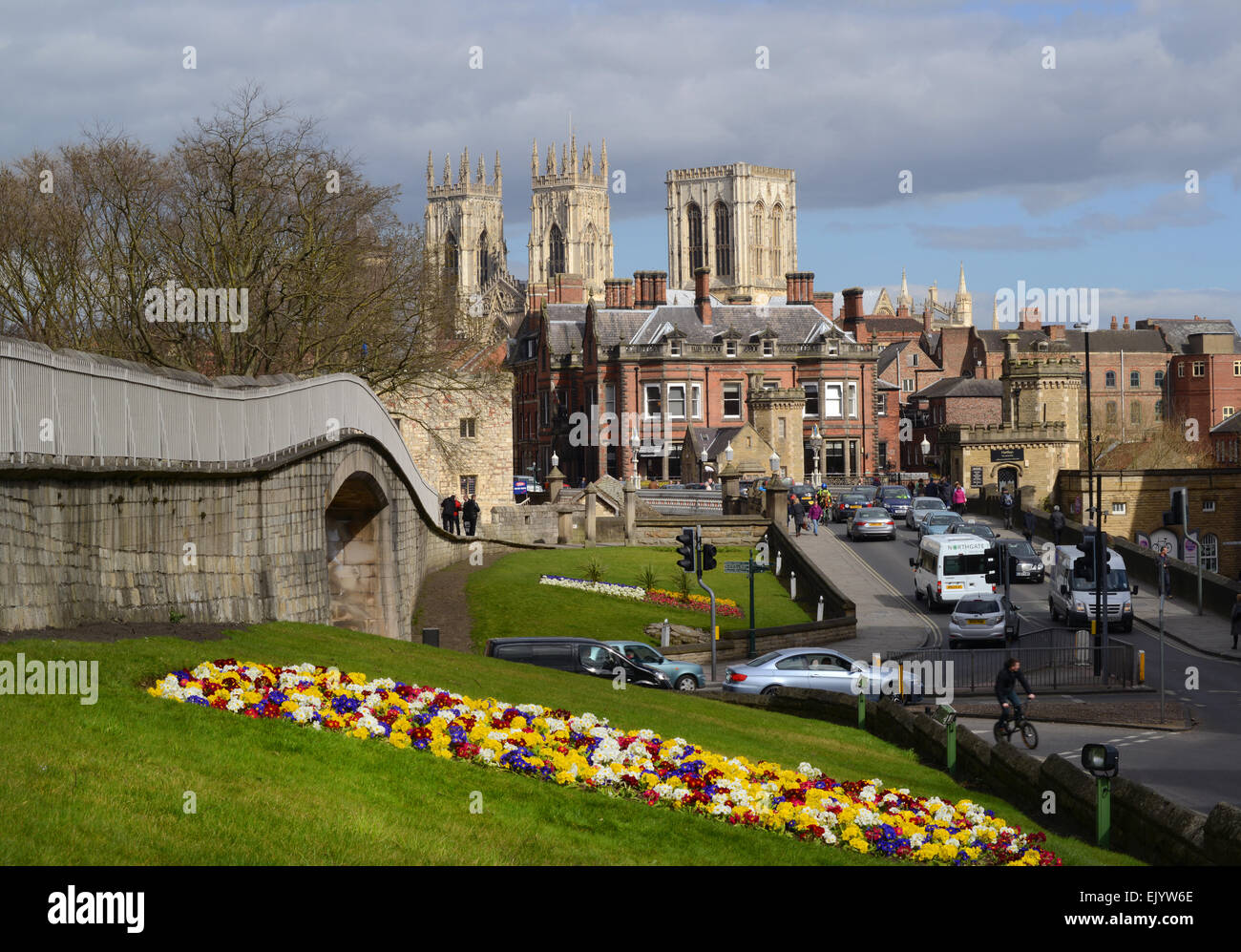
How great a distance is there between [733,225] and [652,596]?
134034 mm

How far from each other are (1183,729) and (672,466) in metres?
71.1

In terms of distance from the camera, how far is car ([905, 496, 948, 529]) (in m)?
58.9

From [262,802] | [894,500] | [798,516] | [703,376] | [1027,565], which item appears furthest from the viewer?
[703,376]

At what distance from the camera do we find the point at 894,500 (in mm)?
64750

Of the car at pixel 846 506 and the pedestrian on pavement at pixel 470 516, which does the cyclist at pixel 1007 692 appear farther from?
the car at pixel 846 506

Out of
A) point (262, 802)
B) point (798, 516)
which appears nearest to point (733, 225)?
point (798, 516)

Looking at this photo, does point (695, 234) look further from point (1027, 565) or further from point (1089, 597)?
point (1089, 597)

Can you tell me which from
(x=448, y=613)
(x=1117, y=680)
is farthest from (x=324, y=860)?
(x=448, y=613)

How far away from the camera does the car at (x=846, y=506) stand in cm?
6360

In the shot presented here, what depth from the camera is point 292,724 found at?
12.4m

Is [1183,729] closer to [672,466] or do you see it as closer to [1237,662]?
[1237,662]

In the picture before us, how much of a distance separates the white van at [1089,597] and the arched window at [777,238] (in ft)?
450

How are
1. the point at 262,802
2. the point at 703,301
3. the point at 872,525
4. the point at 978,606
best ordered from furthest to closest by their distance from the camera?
the point at 703,301, the point at 872,525, the point at 978,606, the point at 262,802

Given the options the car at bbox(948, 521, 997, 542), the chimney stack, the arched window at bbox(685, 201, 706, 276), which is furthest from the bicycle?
the arched window at bbox(685, 201, 706, 276)
